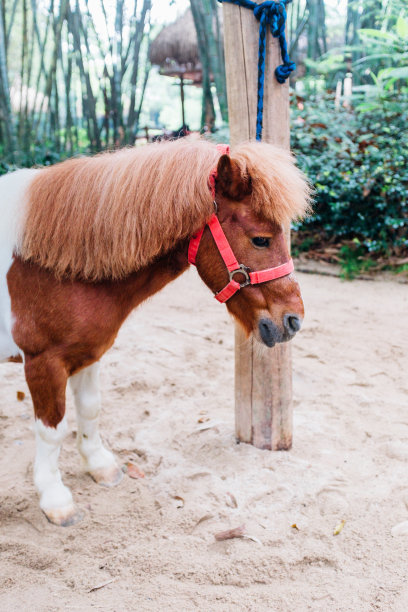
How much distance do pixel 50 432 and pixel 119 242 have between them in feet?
3.08

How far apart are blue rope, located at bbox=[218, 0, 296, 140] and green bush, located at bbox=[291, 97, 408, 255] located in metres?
3.53

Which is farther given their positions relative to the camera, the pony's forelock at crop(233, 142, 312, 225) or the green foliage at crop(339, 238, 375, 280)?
the green foliage at crop(339, 238, 375, 280)

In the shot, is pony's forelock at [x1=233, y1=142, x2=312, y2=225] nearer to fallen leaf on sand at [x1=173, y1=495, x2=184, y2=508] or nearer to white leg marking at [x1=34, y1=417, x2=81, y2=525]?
white leg marking at [x1=34, y1=417, x2=81, y2=525]

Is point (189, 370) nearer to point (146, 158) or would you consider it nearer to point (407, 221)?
point (146, 158)

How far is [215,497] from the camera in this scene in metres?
2.37

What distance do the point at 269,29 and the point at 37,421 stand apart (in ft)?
6.73

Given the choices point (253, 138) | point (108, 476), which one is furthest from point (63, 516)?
point (253, 138)

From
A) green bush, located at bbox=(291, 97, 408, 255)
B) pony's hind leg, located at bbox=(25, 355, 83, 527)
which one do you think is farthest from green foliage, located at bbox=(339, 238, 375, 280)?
pony's hind leg, located at bbox=(25, 355, 83, 527)

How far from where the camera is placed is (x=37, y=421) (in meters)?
2.20

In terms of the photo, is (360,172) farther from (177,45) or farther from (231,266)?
(177,45)

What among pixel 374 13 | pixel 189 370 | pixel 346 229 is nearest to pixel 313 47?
pixel 374 13

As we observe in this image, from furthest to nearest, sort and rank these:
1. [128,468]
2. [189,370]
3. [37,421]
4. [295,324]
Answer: [189,370], [128,468], [37,421], [295,324]

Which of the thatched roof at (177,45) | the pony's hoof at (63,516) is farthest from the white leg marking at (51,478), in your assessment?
the thatched roof at (177,45)

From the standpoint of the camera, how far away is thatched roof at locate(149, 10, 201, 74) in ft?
38.4
